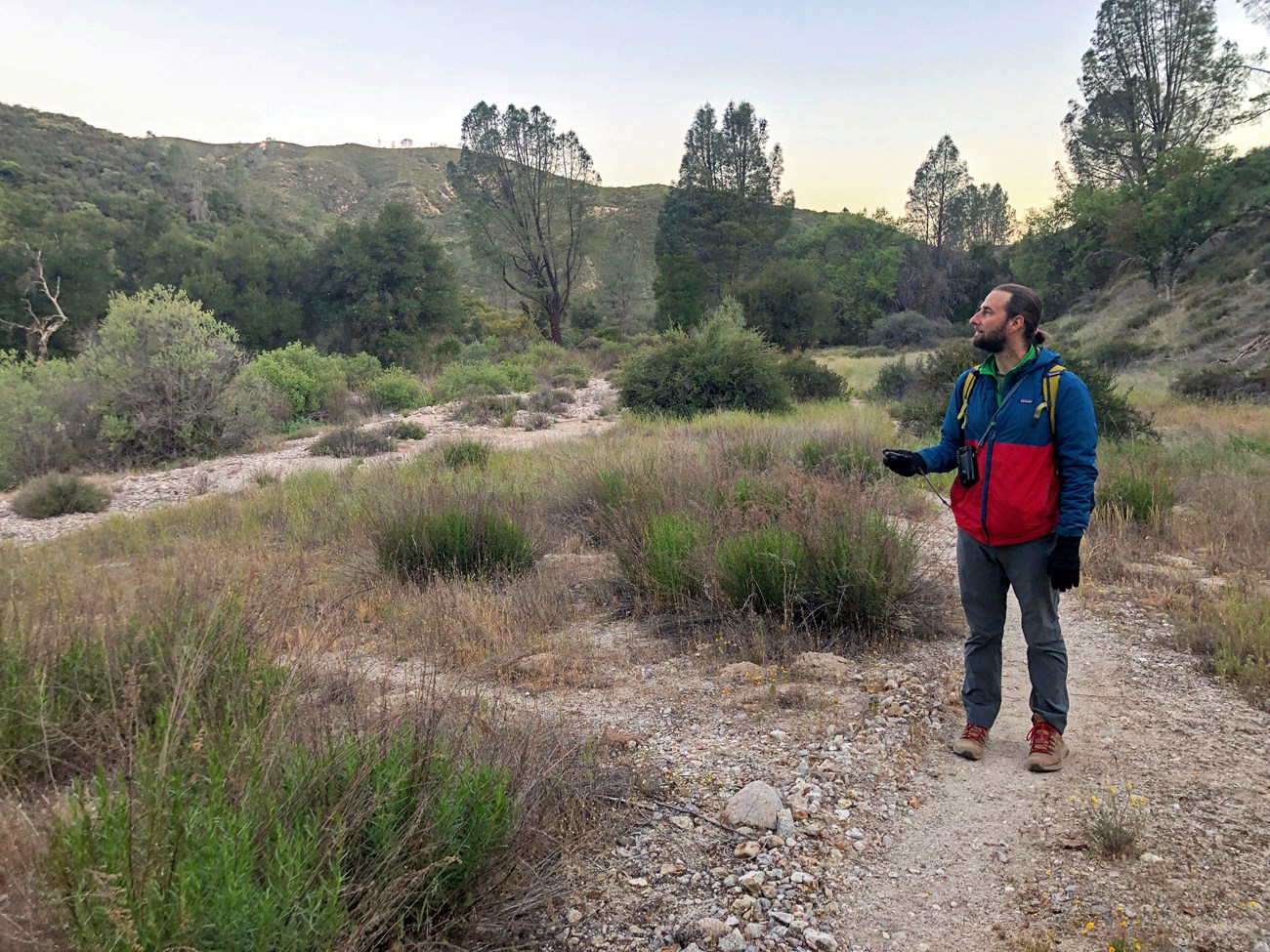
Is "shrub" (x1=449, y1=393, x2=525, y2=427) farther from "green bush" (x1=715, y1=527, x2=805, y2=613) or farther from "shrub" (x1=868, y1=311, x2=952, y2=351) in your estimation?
"shrub" (x1=868, y1=311, x2=952, y2=351)

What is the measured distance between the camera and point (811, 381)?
63.7 ft

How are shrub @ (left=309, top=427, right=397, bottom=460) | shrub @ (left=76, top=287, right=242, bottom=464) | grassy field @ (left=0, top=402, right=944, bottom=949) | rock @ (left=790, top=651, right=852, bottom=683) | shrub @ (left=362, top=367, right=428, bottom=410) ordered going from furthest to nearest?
shrub @ (left=362, top=367, right=428, bottom=410) < shrub @ (left=76, top=287, right=242, bottom=464) < shrub @ (left=309, top=427, right=397, bottom=460) < rock @ (left=790, top=651, right=852, bottom=683) < grassy field @ (left=0, top=402, right=944, bottom=949)

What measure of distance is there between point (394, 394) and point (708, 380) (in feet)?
29.3

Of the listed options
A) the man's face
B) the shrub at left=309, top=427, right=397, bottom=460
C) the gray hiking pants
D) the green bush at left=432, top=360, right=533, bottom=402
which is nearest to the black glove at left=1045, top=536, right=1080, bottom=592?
the gray hiking pants

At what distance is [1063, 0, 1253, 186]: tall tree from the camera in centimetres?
3375

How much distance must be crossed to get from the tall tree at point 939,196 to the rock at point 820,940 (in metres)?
58.0

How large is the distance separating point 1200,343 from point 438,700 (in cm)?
2643

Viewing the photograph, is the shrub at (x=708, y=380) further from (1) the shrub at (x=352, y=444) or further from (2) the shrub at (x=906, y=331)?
(2) the shrub at (x=906, y=331)

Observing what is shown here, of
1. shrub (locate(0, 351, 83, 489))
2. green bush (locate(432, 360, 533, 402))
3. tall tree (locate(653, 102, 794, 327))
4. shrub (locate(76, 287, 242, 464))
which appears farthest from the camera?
tall tree (locate(653, 102, 794, 327))

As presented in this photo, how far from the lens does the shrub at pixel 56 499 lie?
10.4m

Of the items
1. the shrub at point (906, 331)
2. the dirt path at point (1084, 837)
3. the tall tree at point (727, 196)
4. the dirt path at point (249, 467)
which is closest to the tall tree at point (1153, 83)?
the shrub at point (906, 331)

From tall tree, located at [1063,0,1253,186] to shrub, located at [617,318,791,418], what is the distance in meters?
28.9

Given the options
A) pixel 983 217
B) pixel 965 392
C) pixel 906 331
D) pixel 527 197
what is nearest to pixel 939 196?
pixel 983 217

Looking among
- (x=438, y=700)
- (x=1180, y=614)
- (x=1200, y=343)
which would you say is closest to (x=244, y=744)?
(x=438, y=700)
